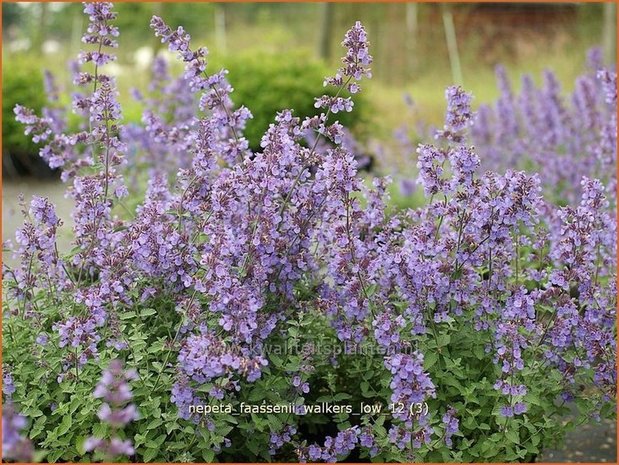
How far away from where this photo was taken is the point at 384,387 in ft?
10.3

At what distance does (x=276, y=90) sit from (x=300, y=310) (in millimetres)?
7398

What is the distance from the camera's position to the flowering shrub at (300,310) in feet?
9.49

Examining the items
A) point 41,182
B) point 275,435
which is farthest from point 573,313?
point 41,182

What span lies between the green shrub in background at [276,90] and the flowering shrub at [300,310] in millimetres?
6543

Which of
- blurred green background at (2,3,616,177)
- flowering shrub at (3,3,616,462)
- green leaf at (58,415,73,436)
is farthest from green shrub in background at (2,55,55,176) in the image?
green leaf at (58,415,73,436)

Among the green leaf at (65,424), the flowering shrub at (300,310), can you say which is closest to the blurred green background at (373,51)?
the flowering shrub at (300,310)

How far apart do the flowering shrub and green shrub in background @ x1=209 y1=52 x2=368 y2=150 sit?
6543mm

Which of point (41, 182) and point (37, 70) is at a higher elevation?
point (37, 70)

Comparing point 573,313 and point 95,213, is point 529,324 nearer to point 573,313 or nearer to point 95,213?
point 573,313

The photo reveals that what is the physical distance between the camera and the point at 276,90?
10.4 metres

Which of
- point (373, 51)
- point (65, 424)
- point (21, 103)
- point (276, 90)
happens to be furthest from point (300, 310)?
point (373, 51)

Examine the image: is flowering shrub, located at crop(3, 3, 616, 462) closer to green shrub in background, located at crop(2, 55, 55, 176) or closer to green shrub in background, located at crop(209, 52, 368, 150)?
green shrub in background, located at crop(209, 52, 368, 150)

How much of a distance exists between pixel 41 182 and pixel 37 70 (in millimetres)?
1630

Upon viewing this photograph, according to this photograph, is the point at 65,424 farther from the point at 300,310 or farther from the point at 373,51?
the point at 373,51
